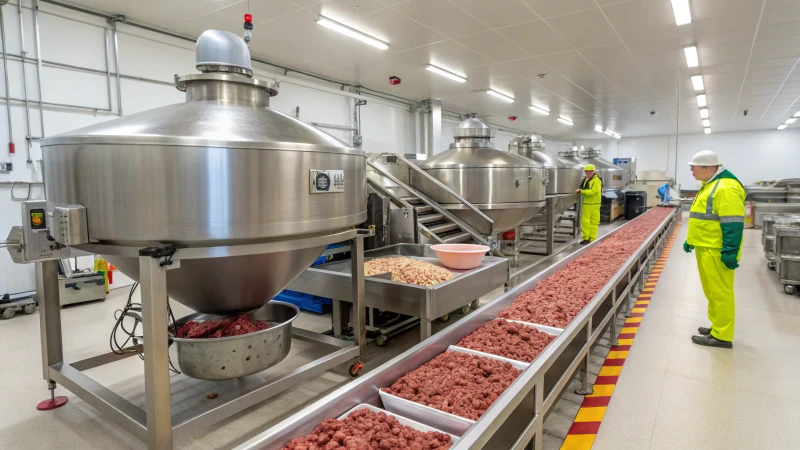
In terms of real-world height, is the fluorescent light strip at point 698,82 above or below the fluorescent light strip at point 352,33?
above

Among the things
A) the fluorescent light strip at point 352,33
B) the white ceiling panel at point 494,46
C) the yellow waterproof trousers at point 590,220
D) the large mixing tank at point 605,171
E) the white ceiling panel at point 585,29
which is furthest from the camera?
the large mixing tank at point 605,171

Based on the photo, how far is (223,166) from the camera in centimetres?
165

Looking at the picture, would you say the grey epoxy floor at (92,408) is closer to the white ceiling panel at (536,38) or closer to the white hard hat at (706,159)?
the white hard hat at (706,159)

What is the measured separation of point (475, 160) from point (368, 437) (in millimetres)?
4677

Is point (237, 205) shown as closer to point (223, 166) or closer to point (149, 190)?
point (223, 166)

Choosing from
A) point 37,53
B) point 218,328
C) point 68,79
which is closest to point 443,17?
point 68,79

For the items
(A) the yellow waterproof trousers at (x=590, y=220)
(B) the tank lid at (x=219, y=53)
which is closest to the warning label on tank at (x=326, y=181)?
(B) the tank lid at (x=219, y=53)

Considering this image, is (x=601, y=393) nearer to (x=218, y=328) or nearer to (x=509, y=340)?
(x=509, y=340)

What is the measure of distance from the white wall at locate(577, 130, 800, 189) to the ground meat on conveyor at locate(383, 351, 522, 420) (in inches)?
703

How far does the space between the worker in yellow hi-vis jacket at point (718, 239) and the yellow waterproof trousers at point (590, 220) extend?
4.37m

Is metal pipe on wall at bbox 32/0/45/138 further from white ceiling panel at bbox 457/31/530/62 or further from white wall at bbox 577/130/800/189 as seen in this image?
white wall at bbox 577/130/800/189

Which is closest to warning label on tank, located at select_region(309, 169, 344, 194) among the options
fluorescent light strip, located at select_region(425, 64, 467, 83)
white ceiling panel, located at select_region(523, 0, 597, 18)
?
white ceiling panel, located at select_region(523, 0, 597, 18)

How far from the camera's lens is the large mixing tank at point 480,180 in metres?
5.42

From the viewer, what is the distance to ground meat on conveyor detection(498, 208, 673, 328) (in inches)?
94.3
